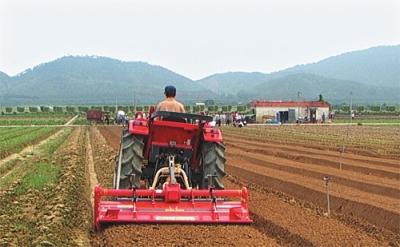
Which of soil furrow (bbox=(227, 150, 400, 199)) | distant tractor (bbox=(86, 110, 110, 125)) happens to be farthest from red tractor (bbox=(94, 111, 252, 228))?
distant tractor (bbox=(86, 110, 110, 125))

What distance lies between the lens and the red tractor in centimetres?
743

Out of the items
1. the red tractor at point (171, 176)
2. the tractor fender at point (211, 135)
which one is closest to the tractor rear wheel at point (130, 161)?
the red tractor at point (171, 176)

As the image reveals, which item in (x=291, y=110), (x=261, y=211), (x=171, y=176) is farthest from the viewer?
(x=291, y=110)

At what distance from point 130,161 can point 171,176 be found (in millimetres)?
732

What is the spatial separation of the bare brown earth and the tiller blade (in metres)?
0.12

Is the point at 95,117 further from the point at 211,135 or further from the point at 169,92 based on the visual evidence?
the point at 211,135

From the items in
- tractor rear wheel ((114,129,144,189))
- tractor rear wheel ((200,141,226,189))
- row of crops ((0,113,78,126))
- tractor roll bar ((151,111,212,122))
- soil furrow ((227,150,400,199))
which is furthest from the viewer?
row of crops ((0,113,78,126))

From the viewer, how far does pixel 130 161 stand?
843 cm

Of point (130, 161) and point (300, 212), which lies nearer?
point (130, 161)

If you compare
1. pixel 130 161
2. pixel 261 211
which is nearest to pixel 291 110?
pixel 261 211

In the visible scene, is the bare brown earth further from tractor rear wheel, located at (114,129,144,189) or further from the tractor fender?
the tractor fender

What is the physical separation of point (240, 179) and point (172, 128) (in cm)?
513

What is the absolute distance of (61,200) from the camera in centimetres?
984

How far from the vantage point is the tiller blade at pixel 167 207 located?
7.33m
